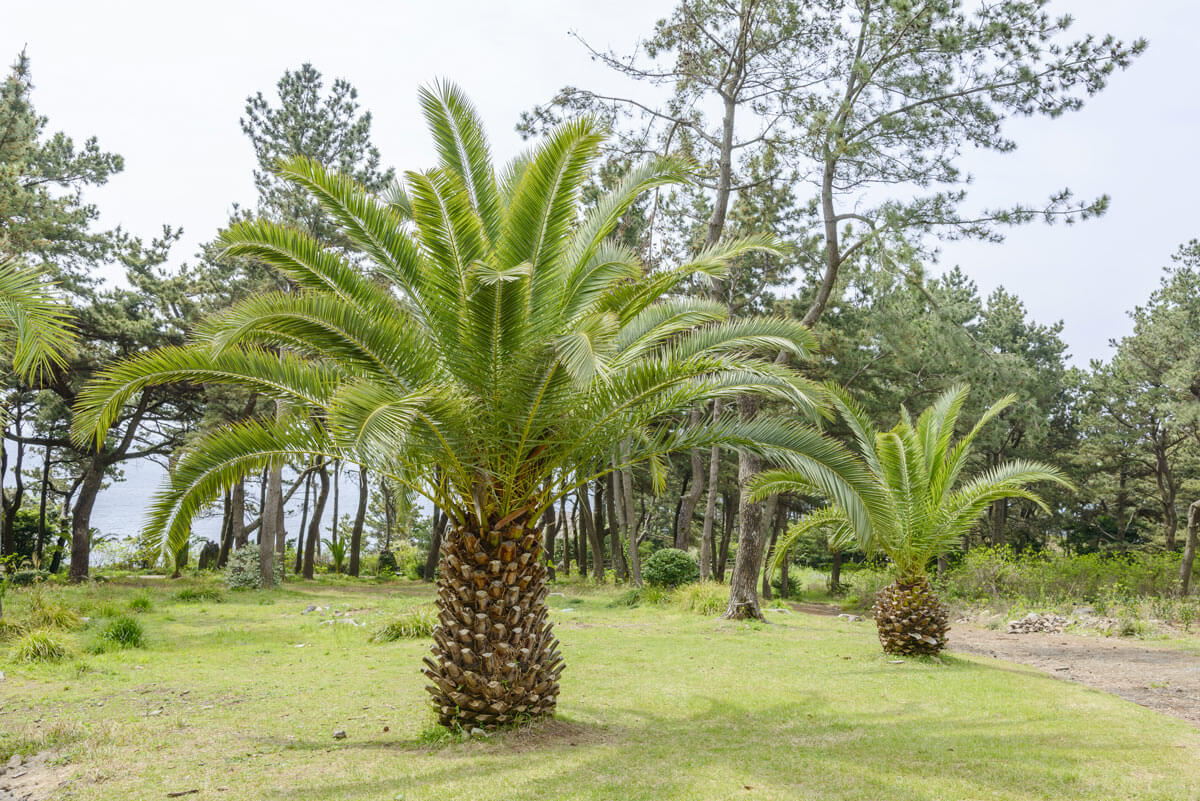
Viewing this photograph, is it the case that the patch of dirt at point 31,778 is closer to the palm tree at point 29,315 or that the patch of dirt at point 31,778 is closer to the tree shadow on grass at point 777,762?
the tree shadow on grass at point 777,762

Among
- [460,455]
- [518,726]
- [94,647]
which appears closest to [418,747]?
[518,726]

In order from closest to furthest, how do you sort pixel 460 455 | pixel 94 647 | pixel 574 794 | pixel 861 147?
1. pixel 574 794
2. pixel 460 455
3. pixel 94 647
4. pixel 861 147

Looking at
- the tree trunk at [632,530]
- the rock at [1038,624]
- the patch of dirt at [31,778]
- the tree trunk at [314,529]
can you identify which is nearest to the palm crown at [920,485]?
the rock at [1038,624]

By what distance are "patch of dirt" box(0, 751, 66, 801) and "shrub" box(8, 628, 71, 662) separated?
166 inches

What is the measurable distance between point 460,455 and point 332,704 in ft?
10.0

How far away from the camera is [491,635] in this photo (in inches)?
233

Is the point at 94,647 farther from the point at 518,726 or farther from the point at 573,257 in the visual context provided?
the point at 573,257

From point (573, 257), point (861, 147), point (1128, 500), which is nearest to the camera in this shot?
point (573, 257)

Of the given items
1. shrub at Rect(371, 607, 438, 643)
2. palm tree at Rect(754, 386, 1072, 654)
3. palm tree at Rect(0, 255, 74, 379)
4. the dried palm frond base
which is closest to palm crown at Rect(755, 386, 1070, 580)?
palm tree at Rect(754, 386, 1072, 654)

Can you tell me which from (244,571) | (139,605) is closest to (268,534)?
(244,571)

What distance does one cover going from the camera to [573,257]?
663cm

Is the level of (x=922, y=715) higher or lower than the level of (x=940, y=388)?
lower

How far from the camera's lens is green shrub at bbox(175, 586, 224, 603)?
54.8 ft

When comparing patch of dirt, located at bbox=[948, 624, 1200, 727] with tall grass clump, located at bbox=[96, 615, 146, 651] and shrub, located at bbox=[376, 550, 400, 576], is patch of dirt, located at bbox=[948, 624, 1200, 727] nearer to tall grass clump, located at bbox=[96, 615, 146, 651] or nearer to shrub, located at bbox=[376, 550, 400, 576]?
tall grass clump, located at bbox=[96, 615, 146, 651]
